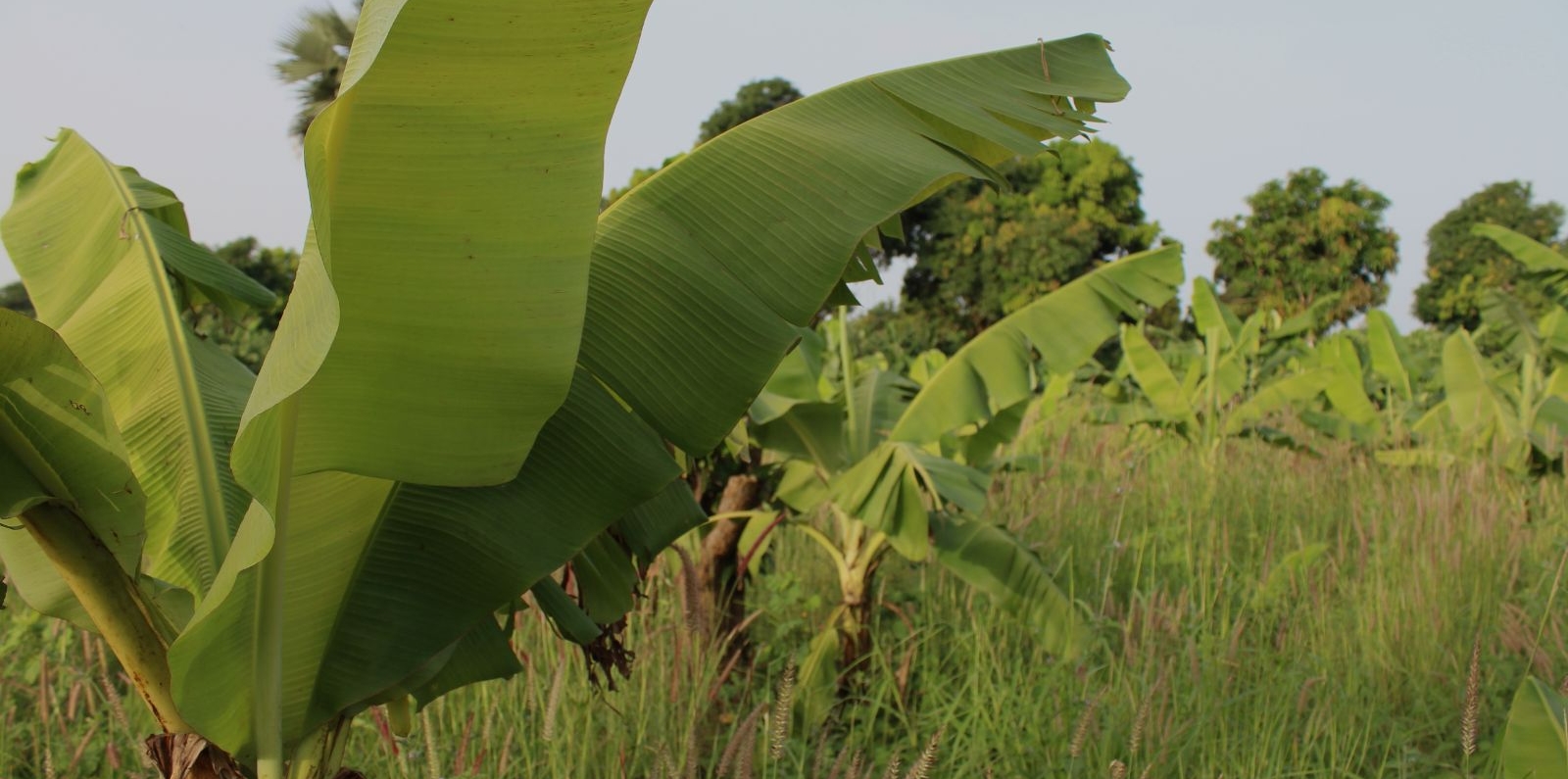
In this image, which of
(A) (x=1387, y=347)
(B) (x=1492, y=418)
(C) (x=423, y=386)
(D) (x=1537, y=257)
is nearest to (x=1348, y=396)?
(A) (x=1387, y=347)

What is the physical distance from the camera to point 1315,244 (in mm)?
37562

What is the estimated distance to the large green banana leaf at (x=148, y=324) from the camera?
2.04 metres

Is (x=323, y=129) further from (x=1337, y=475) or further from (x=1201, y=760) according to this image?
(x=1337, y=475)

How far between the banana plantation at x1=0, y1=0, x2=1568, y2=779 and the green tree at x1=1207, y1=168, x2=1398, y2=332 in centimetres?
3511

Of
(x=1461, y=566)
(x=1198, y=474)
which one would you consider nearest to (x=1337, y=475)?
(x=1198, y=474)

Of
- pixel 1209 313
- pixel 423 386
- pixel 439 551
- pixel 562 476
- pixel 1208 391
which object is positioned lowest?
pixel 439 551

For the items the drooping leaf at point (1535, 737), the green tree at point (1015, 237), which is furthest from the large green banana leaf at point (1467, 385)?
the green tree at point (1015, 237)

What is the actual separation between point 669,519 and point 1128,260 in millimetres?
2986

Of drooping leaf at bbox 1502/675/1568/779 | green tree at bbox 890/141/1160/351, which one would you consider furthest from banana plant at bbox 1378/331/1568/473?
green tree at bbox 890/141/1160/351

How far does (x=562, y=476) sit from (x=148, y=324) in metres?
0.92

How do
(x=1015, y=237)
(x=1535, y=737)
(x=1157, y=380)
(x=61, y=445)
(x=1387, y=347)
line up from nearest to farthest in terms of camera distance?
(x=61, y=445) → (x=1535, y=737) → (x=1157, y=380) → (x=1387, y=347) → (x=1015, y=237)

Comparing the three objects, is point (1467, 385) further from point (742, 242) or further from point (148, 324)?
point (148, 324)

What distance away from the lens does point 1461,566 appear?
195 inches

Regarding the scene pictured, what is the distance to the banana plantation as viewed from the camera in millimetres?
1480
